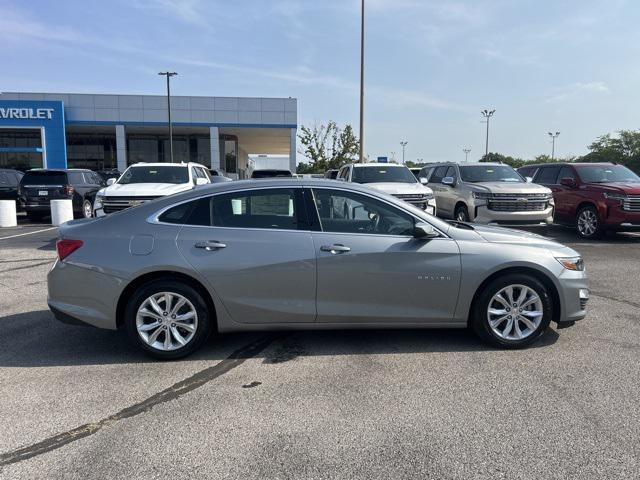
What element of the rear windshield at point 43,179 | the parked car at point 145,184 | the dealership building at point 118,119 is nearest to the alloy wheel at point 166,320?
the parked car at point 145,184

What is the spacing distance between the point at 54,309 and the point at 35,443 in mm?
1645

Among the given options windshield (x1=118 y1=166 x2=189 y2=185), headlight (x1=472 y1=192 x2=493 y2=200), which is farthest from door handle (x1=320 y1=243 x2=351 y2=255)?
windshield (x1=118 y1=166 x2=189 y2=185)

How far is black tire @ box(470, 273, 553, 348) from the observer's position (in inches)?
184

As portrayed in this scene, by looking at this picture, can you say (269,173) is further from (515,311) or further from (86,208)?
(515,311)

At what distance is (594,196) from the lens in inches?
472

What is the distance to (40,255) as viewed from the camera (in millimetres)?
10000

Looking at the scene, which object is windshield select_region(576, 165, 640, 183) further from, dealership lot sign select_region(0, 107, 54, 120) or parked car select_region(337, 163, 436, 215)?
dealership lot sign select_region(0, 107, 54, 120)

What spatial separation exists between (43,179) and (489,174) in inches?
528

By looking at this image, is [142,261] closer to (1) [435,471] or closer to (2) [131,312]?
(2) [131,312]

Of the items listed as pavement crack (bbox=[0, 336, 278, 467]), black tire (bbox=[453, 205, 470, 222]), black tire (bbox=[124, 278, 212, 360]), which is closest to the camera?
pavement crack (bbox=[0, 336, 278, 467])

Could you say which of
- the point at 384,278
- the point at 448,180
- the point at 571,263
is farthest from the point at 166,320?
the point at 448,180

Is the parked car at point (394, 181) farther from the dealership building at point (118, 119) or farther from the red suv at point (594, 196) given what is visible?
the dealership building at point (118, 119)

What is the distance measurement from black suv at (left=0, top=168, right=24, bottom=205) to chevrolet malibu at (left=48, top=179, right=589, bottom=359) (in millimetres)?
16046

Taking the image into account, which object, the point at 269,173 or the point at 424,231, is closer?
the point at 424,231
